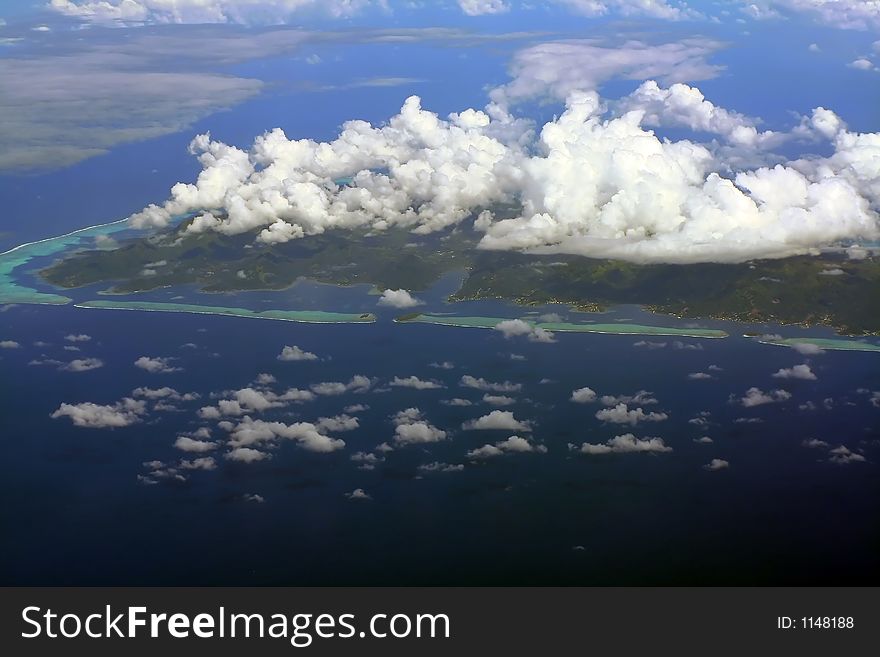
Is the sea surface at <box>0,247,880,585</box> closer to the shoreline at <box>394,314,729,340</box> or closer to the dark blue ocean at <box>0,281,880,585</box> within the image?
the dark blue ocean at <box>0,281,880,585</box>

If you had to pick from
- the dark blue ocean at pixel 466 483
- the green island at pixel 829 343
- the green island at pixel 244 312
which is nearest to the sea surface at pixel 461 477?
the dark blue ocean at pixel 466 483

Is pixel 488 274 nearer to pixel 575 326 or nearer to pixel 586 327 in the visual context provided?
pixel 575 326

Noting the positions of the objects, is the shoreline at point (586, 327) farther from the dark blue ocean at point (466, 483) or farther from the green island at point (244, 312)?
the green island at point (244, 312)

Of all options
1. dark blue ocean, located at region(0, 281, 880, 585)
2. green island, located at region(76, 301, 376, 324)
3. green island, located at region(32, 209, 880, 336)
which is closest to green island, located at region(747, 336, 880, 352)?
dark blue ocean, located at region(0, 281, 880, 585)

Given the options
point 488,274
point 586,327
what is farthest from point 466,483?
point 488,274
